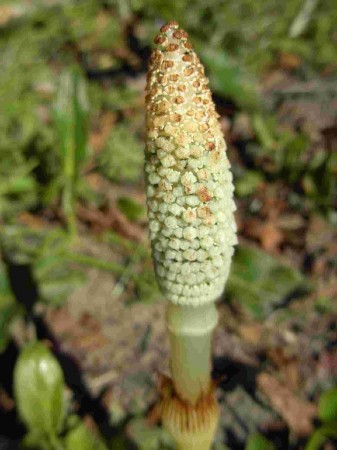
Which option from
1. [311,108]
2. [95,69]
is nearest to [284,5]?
[311,108]

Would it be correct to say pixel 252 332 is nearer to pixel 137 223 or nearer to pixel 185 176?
pixel 137 223

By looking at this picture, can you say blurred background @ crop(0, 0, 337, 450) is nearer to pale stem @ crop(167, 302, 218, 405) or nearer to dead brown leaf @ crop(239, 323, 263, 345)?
dead brown leaf @ crop(239, 323, 263, 345)

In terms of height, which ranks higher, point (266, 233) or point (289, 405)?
point (266, 233)

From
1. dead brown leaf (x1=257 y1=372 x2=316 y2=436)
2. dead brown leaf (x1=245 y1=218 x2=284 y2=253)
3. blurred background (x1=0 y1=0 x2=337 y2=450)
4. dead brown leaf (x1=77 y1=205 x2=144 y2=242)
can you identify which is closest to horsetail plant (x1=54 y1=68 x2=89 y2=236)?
blurred background (x1=0 y1=0 x2=337 y2=450)

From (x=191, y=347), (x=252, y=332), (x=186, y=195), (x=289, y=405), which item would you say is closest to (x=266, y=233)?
(x=252, y=332)

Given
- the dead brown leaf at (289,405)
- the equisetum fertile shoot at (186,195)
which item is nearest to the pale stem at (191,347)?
the equisetum fertile shoot at (186,195)

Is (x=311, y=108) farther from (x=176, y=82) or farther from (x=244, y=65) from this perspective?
(x=176, y=82)
